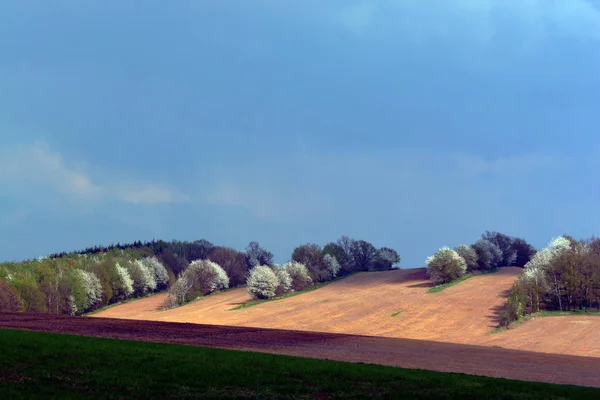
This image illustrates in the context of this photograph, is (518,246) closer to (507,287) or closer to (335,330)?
(507,287)

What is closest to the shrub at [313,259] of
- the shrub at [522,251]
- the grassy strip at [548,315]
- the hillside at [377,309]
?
the hillside at [377,309]

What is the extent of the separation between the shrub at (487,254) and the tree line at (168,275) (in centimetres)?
2841

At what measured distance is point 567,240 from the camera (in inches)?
3506

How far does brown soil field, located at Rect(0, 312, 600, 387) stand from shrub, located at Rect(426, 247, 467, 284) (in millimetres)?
49710

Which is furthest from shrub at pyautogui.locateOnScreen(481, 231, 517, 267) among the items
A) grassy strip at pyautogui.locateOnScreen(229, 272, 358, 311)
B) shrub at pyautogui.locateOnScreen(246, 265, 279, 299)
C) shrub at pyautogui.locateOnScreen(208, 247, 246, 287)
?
shrub at pyautogui.locateOnScreen(208, 247, 246, 287)

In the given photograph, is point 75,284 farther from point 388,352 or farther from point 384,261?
point 388,352

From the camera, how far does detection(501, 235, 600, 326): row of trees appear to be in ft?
242

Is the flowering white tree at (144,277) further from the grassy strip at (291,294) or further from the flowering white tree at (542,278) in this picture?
the flowering white tree at (542,278)

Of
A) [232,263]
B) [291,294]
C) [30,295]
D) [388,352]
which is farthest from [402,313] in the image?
[232,263]

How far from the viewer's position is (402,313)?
83.9 m

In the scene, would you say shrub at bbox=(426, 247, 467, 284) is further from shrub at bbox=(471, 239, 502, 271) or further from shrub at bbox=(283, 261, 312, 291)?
shrub at bbox=(283, 261, 312, 291)

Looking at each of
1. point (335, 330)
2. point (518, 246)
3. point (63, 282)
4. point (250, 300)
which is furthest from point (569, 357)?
point (63, 282)

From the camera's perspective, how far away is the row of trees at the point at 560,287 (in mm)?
73750

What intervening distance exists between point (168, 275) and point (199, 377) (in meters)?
128
